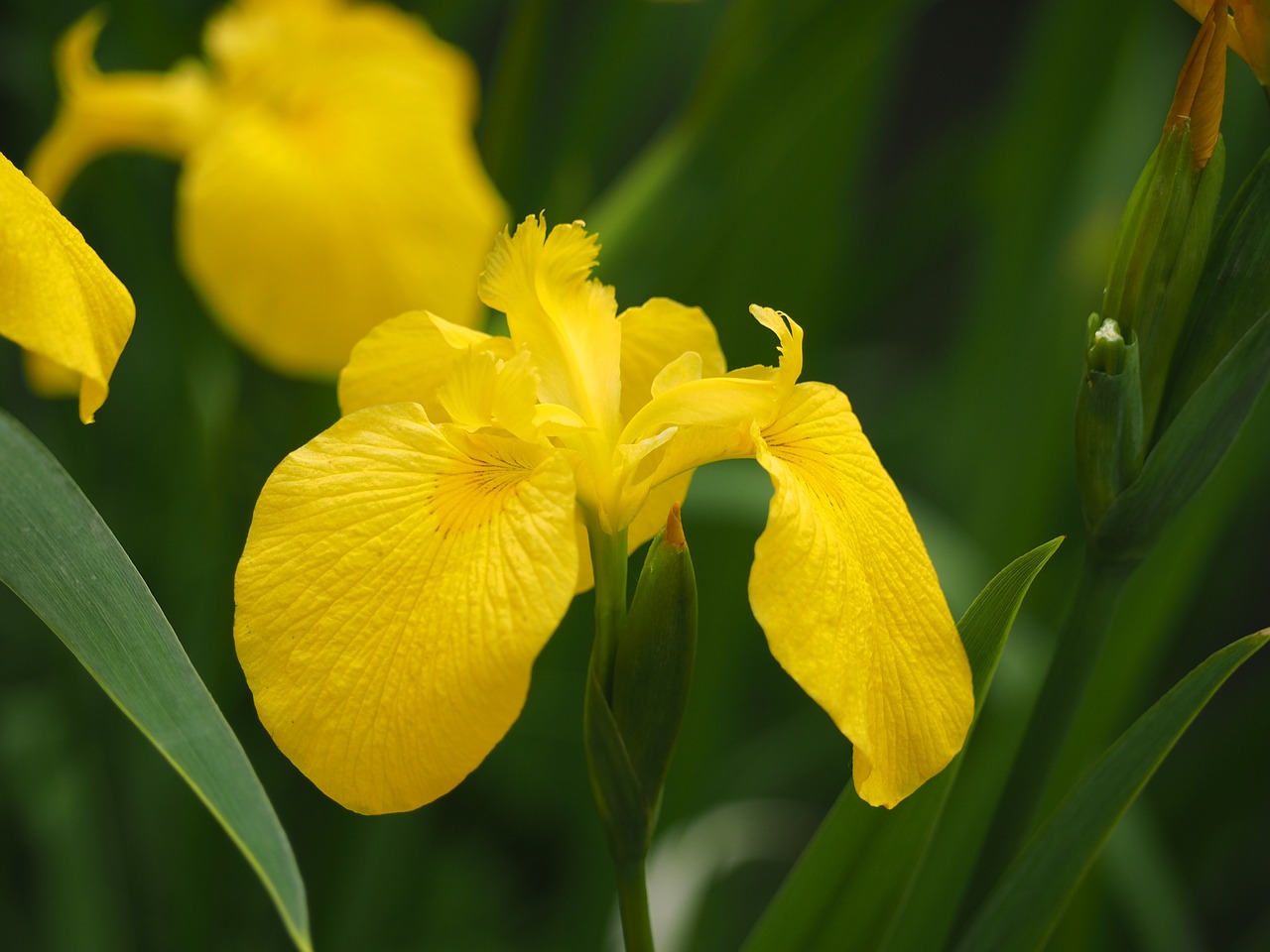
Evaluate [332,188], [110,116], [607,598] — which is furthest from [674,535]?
[110,116]

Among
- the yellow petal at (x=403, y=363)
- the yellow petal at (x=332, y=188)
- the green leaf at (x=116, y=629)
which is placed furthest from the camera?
the yellow petal at (x=332, y=188)

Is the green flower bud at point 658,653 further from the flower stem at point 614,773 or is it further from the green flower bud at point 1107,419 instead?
the green flower bud at point 1107,419

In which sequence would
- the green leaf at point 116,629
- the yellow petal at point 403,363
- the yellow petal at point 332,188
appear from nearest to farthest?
1. the green leaf at point 116,629
2. the yellow petal at point 403,363
3. the yellow petal at point 332,188

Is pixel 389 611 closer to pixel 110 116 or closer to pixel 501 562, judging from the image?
pixel 501 562

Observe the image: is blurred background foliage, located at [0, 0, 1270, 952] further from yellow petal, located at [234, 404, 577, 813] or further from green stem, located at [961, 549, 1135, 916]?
yellow petal, located at [234, 404, 577, 813]

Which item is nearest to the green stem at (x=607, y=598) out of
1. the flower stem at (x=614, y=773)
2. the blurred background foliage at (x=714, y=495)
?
the flower stem at (x=614, y=773)

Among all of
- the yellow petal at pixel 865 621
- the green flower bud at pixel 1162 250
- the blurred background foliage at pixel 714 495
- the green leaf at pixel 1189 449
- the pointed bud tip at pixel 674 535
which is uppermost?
the green flower bud at pixel 1162 250

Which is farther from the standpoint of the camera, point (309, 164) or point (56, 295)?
point (309, 164)
